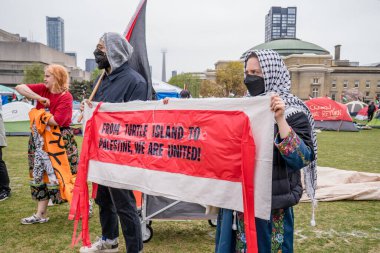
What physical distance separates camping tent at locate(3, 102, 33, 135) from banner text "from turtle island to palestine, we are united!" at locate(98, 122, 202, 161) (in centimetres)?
1341

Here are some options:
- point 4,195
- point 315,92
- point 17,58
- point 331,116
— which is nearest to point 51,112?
point 4,195

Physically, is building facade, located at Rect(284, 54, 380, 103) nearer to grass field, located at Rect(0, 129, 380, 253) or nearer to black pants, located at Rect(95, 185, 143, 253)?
grass field, located at Rect(0, 129, 380, 253)

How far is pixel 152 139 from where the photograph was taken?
2.48m

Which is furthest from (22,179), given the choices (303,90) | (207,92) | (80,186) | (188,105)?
(303,90)

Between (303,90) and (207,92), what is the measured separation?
99.2 ft

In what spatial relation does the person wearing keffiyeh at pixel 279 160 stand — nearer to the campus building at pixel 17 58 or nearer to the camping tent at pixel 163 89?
the camping tent at pixel 163 89

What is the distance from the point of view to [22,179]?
6383 mm

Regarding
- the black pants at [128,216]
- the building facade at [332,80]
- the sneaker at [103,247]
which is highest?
the building facade at [332,80]

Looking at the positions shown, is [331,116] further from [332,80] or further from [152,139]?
[332,80]

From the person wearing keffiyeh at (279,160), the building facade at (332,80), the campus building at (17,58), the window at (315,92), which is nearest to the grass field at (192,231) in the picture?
the person wearing keffiyeh at (279,160)

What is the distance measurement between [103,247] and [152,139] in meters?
1.54

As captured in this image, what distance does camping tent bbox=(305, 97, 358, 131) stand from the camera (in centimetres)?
1828

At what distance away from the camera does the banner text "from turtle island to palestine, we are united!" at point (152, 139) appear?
219 centimetres

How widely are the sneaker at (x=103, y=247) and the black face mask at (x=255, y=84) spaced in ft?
7.44
